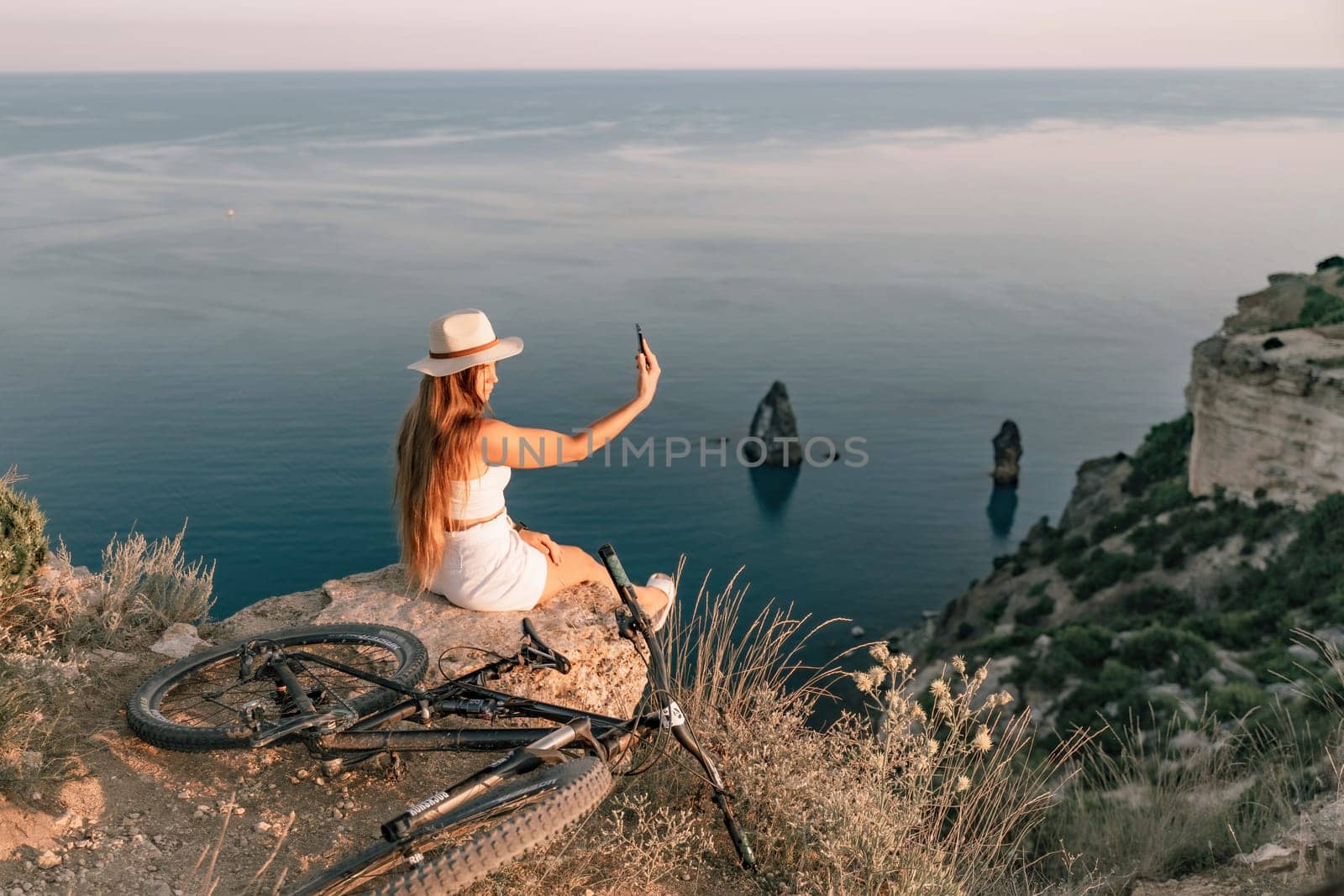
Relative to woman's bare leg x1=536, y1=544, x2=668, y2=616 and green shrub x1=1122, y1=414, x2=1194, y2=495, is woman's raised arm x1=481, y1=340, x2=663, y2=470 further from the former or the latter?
green shrub x1=1122, y1=414, x2=1194, y2=495

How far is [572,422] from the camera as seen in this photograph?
75.6 meters

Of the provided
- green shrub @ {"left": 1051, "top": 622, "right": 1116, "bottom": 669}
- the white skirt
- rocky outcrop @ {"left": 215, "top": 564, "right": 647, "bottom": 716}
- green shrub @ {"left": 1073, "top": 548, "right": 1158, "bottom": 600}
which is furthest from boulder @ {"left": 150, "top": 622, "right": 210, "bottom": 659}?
green shrub @ {"left": 1073, "top": 548, "right": 1158, "bottom": 600}

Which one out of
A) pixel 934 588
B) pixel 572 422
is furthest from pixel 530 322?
pixel 934 588

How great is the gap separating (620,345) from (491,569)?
285 ft

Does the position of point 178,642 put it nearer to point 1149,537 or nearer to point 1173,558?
point 1173,558

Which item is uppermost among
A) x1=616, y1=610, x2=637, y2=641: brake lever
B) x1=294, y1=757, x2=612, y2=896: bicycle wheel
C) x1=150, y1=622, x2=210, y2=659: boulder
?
x1=616, y1=610, x2=637, y2=641: brake lever

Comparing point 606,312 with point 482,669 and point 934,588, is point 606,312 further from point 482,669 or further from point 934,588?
point 482,669

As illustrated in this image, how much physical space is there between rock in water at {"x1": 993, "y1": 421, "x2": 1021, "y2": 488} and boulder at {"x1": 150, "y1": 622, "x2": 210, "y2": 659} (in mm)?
80806

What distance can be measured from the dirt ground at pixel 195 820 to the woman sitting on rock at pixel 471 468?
1032mm

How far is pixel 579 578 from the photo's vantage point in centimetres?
645

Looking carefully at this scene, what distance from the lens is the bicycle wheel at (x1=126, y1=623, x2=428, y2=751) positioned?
15.6ft

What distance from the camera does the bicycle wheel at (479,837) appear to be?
3430 mm

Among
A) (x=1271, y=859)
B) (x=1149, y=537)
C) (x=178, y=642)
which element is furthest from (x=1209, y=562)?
(x=178, y=642)

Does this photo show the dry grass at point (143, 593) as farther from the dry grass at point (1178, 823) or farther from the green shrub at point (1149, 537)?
the green shrub at point (1149, 537)
